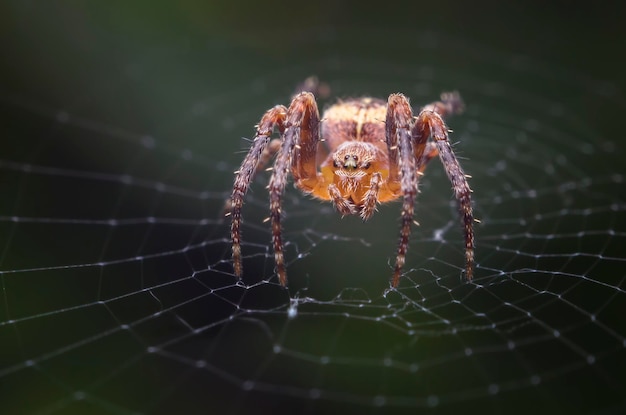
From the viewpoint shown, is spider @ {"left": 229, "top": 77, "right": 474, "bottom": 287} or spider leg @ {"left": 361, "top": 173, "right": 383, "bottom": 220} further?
spider leg @ {"left": 361, "top": 173, "right": 383, "bottom": 220}

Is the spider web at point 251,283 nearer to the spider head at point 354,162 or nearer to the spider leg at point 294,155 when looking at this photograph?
the spider leg at point 294,155

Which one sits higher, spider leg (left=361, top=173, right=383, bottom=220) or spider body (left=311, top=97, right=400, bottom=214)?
spider body (left=311, top=97, right=400, bottom=214)

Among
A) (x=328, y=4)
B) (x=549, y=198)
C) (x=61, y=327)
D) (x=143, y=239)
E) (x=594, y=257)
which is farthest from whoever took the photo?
(x=328, y=4)

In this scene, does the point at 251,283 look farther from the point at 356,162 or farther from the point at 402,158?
the point at 402,158

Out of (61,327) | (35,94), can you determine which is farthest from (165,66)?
(61,327)

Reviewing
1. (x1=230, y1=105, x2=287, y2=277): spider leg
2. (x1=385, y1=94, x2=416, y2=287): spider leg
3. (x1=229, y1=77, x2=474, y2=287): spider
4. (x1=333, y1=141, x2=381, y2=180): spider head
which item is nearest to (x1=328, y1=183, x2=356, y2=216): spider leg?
(x1=229, y1=77, x2=474, y2=287): spider

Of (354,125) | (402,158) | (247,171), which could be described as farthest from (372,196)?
(354,125)

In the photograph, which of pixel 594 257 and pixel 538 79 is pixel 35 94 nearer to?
pixel 594 257

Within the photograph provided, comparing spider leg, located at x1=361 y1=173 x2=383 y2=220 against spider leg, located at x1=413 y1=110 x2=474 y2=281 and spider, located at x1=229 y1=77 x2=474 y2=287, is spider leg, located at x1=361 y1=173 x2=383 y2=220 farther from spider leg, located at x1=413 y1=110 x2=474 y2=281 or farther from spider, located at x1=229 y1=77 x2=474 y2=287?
spider leg, located at x1=413 y1=110 x2=474 y2=281
